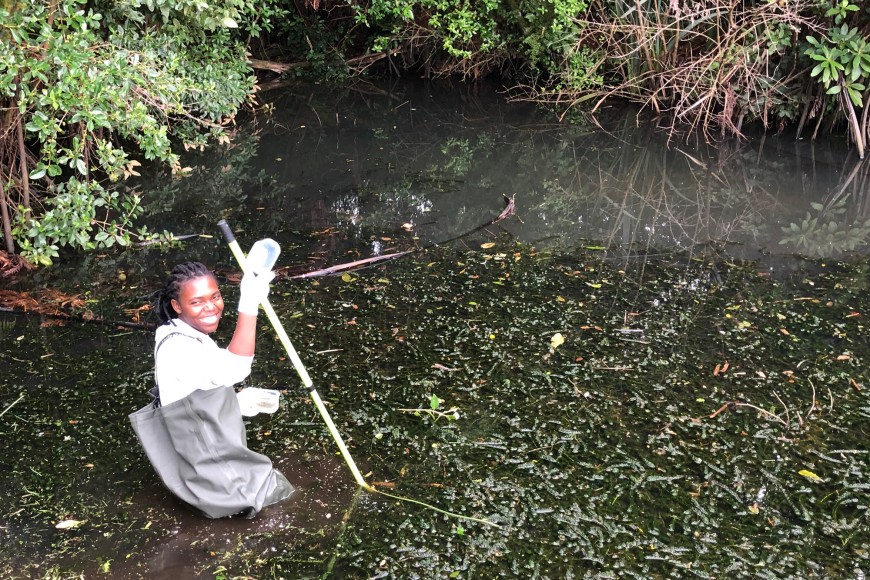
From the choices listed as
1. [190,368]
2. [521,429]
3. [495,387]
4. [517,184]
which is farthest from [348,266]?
[190,368]

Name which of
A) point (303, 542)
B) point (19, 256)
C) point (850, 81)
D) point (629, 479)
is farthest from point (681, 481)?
point (850, 81)

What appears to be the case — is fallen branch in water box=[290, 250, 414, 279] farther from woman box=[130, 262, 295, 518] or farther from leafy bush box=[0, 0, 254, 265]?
woman box=[130, 262, 295, 518]

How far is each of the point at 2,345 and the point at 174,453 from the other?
6.38 ft

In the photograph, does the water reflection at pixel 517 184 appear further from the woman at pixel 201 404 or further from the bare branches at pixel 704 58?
the woman at pixel 201 404

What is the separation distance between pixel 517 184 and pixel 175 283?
4.69m

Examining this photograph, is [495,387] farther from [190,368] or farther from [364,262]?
[364,262]

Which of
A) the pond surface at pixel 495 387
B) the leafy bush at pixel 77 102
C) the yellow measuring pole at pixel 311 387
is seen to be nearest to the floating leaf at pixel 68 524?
the pond surface at pixel 495 387

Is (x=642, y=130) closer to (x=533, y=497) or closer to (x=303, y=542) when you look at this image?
(x=533, y=497)

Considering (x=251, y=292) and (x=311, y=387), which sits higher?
(x=251, y=292)

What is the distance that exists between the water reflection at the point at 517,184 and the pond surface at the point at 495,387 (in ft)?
0.15

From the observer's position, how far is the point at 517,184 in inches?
286

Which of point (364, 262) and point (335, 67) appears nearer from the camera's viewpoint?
point (364, 262)

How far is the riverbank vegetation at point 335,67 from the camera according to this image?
4727 millimetres

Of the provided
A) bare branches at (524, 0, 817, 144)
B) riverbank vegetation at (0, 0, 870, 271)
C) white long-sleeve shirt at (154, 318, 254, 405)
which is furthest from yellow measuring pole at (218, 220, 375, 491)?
bare branches at (524, 0, 817, 144)
